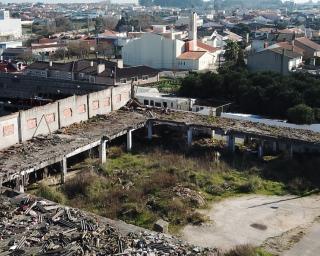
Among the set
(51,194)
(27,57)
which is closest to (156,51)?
(27,57)

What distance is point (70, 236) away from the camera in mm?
14484

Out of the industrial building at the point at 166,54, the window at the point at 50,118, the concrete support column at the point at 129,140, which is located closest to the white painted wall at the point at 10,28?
the industrial building at the point at 166,54

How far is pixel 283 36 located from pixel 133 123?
45.2m

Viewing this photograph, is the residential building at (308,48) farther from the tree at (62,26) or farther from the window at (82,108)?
the tree at (62,26)

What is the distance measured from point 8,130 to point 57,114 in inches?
130

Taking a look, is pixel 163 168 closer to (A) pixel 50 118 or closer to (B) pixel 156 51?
(A) pixel 50 118

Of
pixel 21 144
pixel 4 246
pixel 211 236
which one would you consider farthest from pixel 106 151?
pixel 4 246

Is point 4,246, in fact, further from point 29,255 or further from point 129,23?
point 129,23

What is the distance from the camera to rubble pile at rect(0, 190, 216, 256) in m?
13.8

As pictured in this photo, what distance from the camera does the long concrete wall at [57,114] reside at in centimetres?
2298

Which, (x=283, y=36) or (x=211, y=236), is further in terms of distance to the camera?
(x=283, y=36)

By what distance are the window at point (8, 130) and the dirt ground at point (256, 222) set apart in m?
9.41

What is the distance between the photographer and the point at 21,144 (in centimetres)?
2328

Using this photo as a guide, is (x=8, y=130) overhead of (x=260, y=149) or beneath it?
overhead
